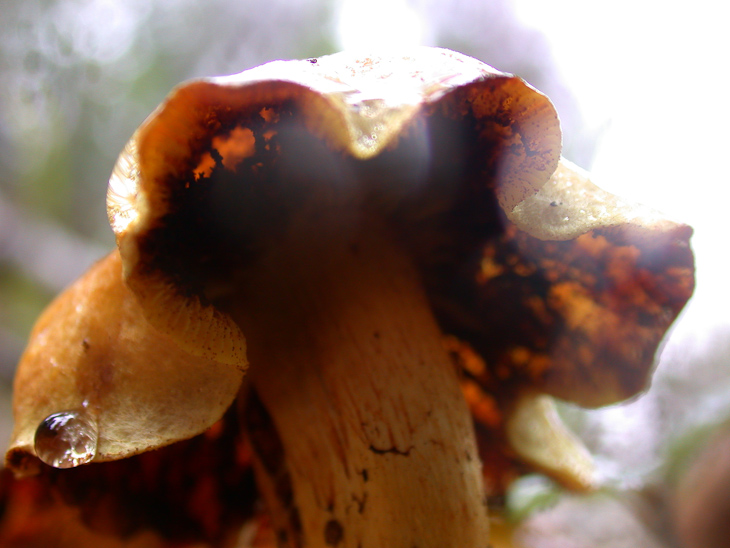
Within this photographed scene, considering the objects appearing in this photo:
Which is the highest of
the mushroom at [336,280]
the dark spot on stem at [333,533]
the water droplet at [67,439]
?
the mushroom at [336,280]

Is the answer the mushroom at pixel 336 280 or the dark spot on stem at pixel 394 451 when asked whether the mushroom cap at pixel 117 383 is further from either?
the dark spot on stem at pixel 394 451

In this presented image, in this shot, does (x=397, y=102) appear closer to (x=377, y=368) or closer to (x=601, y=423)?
(x=377, y=368)

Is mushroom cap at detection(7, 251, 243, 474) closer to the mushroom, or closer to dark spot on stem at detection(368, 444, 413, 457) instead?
the mushroom

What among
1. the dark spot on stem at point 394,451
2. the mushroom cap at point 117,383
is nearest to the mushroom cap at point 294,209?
the mushroom cap at point 117,383

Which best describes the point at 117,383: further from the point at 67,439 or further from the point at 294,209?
the point at 294,209

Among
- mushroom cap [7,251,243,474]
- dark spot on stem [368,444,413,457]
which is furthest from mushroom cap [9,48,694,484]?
dark spot on stem [368,444,413,457]

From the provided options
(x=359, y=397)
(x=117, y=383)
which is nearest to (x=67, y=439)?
(x=117, y=383)

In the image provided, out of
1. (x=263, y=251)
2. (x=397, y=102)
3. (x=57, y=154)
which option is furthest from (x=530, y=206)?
(x=57, y=154)

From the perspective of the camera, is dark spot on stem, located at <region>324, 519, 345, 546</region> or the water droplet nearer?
the water droplet
